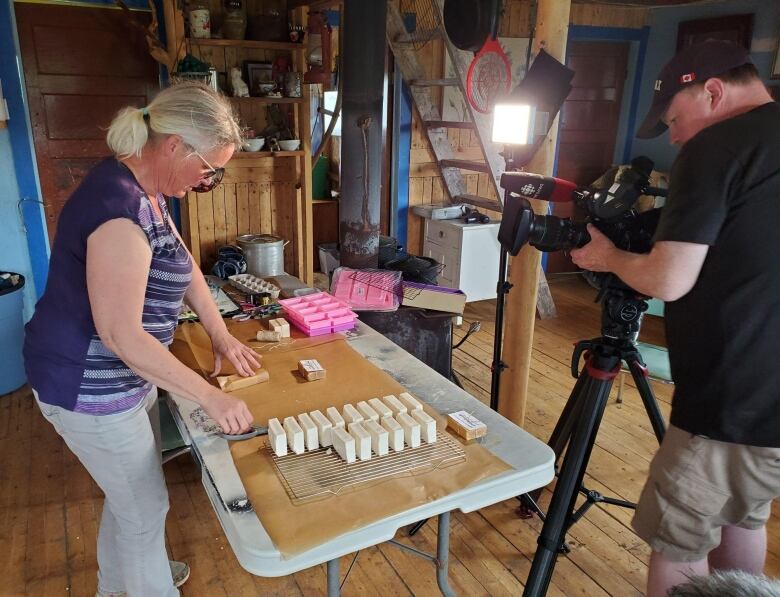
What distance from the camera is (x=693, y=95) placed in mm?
1312

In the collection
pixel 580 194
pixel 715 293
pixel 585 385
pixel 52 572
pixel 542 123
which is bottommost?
pixel 52 572

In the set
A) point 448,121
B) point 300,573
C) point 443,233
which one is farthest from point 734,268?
point 448,121

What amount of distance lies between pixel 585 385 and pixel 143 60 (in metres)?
3.18

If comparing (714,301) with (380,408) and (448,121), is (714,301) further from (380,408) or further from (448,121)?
(448,121)

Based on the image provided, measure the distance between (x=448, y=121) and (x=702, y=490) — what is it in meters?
3.55

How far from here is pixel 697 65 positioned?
1280 millimetres

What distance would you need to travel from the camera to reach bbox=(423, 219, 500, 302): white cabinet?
424 centimetres

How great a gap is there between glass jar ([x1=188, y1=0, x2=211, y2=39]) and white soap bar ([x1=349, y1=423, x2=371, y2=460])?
277 cm

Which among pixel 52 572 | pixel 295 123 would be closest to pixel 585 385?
pixel 52 572

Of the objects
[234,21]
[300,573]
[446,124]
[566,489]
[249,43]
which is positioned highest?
[234,21]

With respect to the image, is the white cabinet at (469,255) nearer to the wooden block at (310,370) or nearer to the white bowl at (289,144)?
the white bowl at (289,144)

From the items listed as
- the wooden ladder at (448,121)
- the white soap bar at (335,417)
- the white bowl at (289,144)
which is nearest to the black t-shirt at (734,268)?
the white soap bar at (335,417)

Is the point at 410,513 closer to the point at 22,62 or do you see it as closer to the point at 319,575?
the point at 319,575

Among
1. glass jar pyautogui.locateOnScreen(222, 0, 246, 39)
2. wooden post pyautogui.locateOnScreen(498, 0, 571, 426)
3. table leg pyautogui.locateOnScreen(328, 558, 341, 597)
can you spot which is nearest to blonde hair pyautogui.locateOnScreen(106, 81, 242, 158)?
table leg pyautogui.locateOnScreen(328, 558, 341, 597)
